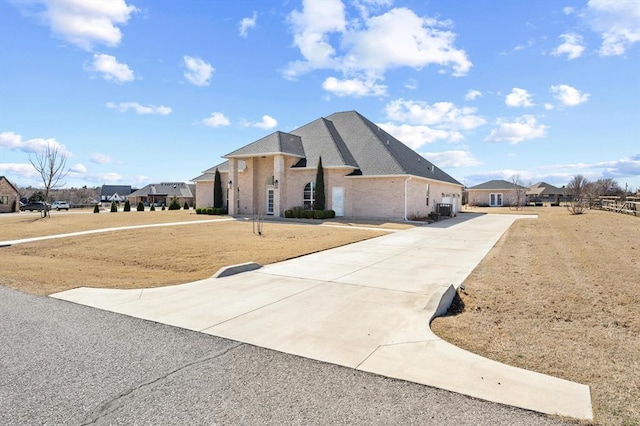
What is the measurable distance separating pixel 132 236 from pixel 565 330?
17073mm

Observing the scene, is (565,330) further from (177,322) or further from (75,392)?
(75,392)

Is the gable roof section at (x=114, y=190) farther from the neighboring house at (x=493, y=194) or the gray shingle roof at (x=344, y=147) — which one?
the neighboring house at (x=493, y=194)

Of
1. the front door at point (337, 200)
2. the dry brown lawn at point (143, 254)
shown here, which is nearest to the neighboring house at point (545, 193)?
the front door at point (337, 200)

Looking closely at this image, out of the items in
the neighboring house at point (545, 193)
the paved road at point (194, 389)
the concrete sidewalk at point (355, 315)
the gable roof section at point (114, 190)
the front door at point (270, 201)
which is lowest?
the paved road at point (194, 389)

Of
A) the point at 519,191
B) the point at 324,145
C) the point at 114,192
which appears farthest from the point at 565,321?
the point at 114,192

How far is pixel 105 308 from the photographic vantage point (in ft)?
21.9

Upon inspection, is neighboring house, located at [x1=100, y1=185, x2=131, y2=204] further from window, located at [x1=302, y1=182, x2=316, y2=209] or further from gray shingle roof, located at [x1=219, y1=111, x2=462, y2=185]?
window, located at [x1=302, y1=182, x2=316, y2=209]

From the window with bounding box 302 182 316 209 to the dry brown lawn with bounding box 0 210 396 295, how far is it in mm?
9056

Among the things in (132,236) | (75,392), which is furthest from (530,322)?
(132,236)

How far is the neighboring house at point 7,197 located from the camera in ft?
163

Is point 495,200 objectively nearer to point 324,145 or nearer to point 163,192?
point 324,145

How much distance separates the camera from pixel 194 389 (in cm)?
379

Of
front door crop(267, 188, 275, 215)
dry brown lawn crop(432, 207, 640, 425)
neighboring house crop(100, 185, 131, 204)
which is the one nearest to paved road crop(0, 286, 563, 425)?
dry brown lawn crop(432, 207, 640, 425)

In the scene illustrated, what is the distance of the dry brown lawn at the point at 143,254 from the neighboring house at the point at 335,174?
793 cm
